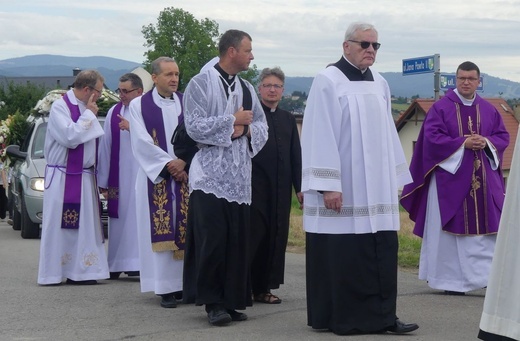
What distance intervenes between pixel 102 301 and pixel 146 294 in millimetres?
526

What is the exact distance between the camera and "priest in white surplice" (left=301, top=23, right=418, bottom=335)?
7750mm

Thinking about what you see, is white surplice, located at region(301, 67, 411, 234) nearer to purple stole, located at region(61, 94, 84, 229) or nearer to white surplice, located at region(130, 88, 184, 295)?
white surplice, located at region(130, 88, 184, 295)

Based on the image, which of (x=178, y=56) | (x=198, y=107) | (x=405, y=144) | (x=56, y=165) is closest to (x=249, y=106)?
(x=198, y=107)

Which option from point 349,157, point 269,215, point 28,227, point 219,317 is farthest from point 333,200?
point 28,227

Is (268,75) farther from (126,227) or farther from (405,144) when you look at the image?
(405,144)

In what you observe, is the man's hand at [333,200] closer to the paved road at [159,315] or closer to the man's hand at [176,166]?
the paved road at [159,315]

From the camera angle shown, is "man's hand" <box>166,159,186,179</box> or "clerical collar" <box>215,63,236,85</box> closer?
"clerical collar" <box>215,63,236,85</box>

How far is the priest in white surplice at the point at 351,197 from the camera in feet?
25.4

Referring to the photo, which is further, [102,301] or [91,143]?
[91,143]

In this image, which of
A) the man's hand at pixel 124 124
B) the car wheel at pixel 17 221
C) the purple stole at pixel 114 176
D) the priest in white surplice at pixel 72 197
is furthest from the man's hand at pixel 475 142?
the car wheel at pixel 17 221

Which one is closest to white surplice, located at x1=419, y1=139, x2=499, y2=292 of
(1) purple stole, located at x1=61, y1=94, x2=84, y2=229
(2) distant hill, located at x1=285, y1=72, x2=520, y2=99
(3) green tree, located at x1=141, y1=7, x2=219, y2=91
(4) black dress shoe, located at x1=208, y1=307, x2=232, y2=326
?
(4) black dress shoe, located at x1=208, y1=307, x2=232, y2=326

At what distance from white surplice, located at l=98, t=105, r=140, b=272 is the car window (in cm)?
596

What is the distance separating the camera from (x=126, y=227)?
1116 centimetres

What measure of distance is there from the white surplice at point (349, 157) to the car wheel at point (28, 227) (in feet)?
30.9
